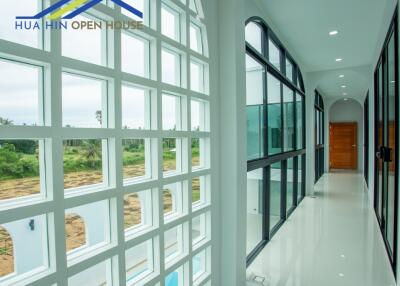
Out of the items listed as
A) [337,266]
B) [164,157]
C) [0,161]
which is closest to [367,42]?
[337,266]

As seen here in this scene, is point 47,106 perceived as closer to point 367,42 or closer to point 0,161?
point 0,161

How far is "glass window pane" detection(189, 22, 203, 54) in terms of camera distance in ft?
6.81

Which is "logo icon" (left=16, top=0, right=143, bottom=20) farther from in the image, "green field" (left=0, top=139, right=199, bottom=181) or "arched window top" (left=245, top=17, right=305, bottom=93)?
"arched window top" (left=245, top=17, right=305, bottom=93)

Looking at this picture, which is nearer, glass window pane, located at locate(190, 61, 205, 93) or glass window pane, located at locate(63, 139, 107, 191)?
glass window pane, located at locate(63, 139, 107, 191)

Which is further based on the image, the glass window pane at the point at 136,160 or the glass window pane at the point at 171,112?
the glass window pane at the point at 171,112

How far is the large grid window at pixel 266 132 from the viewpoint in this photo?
3.30 m

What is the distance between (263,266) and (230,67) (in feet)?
7.74

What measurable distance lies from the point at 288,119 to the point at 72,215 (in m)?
4.77

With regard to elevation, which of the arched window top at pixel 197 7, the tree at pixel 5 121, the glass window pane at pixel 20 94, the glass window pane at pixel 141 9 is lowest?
the tree at pixel 5 121

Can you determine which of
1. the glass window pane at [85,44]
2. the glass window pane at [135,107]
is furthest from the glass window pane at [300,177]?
the glass window pane at [85,44]

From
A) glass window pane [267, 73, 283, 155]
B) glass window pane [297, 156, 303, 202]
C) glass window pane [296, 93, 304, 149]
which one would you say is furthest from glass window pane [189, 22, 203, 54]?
glass window pane [297, 156, 303, 202]

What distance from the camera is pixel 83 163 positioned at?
123 centimetres

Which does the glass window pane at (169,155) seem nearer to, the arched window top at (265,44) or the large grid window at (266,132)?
the large grid window at (266,132)

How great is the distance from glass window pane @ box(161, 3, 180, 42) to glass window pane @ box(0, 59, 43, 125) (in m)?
0.90
